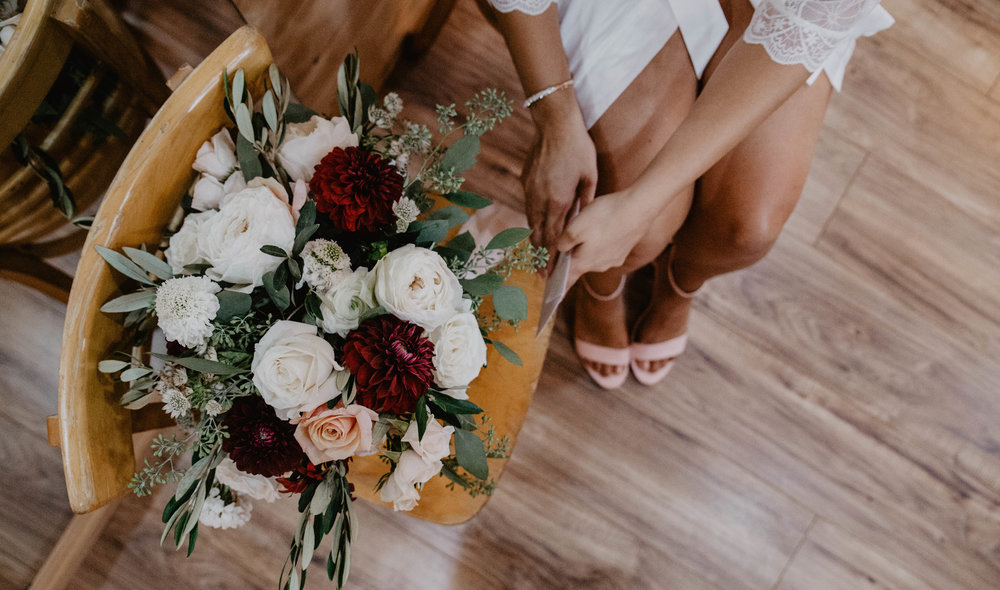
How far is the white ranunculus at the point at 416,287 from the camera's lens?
50cm

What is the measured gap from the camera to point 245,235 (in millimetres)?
511

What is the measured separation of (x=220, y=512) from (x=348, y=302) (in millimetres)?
304

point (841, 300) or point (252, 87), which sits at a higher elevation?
point (252, 87)

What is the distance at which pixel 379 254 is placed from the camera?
57cm

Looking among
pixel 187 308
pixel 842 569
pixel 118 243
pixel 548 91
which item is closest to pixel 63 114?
pixel 118 243

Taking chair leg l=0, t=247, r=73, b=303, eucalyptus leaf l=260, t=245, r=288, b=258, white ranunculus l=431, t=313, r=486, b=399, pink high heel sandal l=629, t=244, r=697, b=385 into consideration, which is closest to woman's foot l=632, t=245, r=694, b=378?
pink high heel sandal l=629, t=244, r=697, b=385

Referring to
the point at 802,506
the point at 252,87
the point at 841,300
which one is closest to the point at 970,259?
the point at 841,300

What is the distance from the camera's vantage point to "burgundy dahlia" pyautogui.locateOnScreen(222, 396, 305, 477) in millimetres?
526

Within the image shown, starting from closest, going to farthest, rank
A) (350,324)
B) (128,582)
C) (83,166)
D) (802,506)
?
(350,324) < (83,166) < (128,582) < (802,506)

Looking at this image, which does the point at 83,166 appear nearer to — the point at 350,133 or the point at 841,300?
the point at 350,133

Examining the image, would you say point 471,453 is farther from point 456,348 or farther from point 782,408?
point 782,408

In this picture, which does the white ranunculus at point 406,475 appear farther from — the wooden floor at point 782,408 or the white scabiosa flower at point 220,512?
the wooden floor at point 782,408

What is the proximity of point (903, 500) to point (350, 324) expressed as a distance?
1407 mm

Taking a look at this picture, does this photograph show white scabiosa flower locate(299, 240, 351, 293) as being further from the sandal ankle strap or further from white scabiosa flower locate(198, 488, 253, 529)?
the sandal ankle strap
